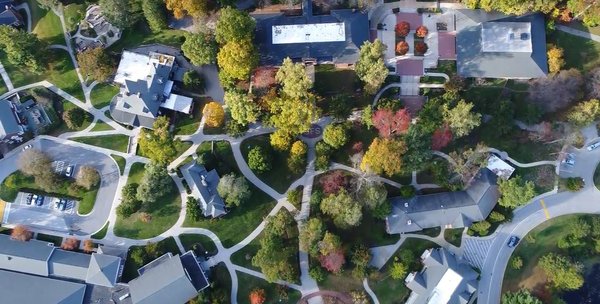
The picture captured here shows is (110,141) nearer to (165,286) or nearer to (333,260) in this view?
(165,286)

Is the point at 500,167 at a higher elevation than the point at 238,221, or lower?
higher

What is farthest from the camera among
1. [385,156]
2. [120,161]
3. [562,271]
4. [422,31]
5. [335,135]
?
[422,31]

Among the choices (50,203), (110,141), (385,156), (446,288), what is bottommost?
(446,288)

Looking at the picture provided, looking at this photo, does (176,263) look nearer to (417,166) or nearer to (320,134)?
(320,134)

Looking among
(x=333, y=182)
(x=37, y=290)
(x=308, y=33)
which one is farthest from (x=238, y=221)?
(x=308, y=33)

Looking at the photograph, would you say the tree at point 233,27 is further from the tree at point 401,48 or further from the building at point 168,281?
the building at point 168,281

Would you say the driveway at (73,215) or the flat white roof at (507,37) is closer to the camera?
the flat white roof at (507,37)

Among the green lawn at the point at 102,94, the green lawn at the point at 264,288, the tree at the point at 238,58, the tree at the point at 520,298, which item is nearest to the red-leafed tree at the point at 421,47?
the tree at the point at 238,58
